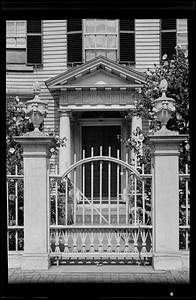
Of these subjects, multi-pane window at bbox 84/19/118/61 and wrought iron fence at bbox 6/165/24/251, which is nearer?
wrought iron fence at bbox 6/165/24/251

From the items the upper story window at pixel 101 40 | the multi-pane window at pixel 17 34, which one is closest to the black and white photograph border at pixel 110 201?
the upper story window at pixel 101 40

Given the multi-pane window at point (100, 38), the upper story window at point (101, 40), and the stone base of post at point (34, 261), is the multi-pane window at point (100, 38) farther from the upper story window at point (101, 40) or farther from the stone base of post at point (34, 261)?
the stone base of post at point (34, 261)

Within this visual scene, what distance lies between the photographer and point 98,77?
1212cm

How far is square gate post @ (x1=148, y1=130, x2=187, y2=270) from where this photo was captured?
5.87 meters

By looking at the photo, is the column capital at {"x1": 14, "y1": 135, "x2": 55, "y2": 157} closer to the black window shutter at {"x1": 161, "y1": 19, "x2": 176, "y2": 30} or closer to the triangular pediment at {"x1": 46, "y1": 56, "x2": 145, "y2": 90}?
the triangular pediment at {"x1": 46, "y1": 56, "x2": 145, "y2": 90}

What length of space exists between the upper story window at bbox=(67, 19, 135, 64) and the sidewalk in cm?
779

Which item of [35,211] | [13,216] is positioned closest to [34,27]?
[13,216]

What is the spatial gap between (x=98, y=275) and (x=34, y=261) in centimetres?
87

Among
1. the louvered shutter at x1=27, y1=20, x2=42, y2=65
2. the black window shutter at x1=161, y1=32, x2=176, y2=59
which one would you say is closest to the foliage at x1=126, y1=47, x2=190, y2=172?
the black window shutter at x1=161, y1=32, x2=176, y2=59

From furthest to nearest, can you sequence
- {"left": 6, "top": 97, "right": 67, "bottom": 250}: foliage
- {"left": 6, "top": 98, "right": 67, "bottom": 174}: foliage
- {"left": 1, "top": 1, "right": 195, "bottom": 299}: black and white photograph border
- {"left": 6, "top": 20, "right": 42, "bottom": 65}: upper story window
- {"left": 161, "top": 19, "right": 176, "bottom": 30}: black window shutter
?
{"left": 6, "top": 20, "right": 42, "bottom": 65}: upper story window, {"left": 161, "top": 19, "right": 176, "bottom": 30}: black window shutter, {"left": 6, "top": 98, "right": 67, "bottom": 174}: foliage, {"left": 6, "top": 97, "right": 67, "bottom": 250}: foliage, {"left": 1, "top": 1, "right": 195, "bottom": 299}: black and white photograph border

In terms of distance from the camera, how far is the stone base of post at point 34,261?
19.3ft

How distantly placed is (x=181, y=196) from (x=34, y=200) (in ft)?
7.67

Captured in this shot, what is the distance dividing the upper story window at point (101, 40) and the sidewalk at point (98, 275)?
7793mm

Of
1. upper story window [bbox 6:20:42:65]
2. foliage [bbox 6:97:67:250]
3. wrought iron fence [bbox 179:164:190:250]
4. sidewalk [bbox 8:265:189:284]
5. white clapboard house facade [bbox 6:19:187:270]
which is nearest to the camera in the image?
sidewalk [bbox 8:265:189:284]
